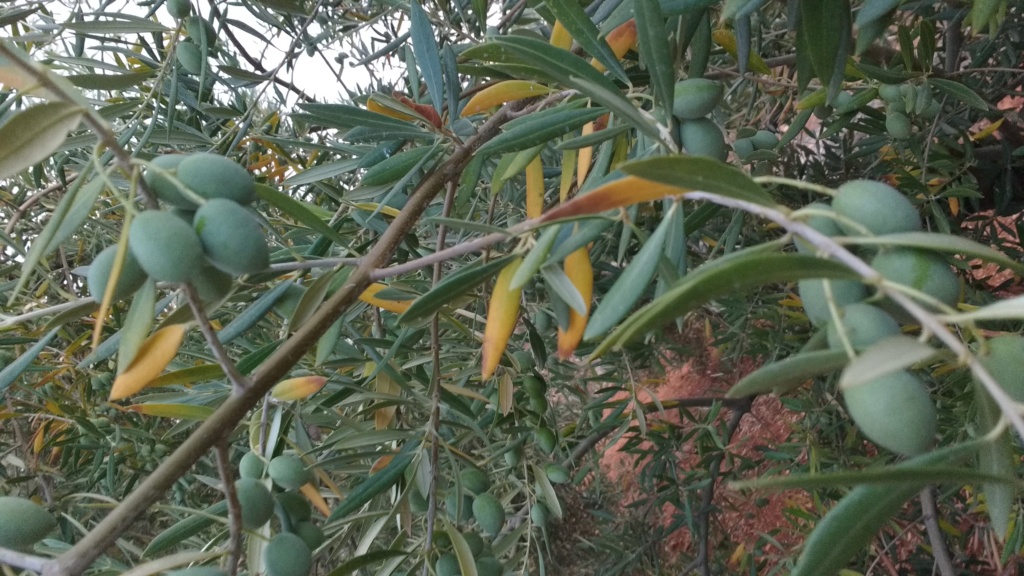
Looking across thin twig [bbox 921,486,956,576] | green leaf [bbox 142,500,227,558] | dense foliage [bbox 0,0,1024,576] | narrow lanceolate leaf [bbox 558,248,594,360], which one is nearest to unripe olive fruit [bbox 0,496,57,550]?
dense foliage [bbox 0,0,1024,576]

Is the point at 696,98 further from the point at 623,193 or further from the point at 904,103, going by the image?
the point at 904,103

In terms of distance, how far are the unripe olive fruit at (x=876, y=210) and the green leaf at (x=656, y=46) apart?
0.19 metres

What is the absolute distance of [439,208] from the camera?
1.38m

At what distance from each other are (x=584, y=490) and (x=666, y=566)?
0.36 metres

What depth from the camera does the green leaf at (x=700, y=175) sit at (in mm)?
337

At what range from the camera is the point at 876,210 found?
1.17 feet

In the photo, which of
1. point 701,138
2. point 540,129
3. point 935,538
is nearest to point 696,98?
point 701,138

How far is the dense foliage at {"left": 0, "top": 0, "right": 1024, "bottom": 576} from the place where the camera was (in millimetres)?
336

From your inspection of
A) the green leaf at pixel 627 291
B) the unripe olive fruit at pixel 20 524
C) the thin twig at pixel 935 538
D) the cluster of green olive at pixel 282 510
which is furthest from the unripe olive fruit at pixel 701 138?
the thin twig at pixel 935 538

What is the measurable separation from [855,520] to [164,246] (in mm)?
388

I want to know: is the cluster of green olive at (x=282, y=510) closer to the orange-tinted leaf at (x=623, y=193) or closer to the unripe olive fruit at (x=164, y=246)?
the unripe olive fruit at (x=164, y=246)

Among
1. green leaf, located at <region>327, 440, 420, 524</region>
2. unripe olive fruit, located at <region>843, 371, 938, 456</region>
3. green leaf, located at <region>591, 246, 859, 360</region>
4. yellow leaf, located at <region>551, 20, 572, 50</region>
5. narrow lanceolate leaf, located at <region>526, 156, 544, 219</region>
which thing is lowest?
green leaf, located at <region>327, 440, 420, 524</region>

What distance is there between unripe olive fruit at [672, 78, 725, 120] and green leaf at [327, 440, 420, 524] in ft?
1.77

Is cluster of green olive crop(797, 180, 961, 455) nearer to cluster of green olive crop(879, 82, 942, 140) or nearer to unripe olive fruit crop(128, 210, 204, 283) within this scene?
unripe olive fruit crop(128, 210, 204, 283)
